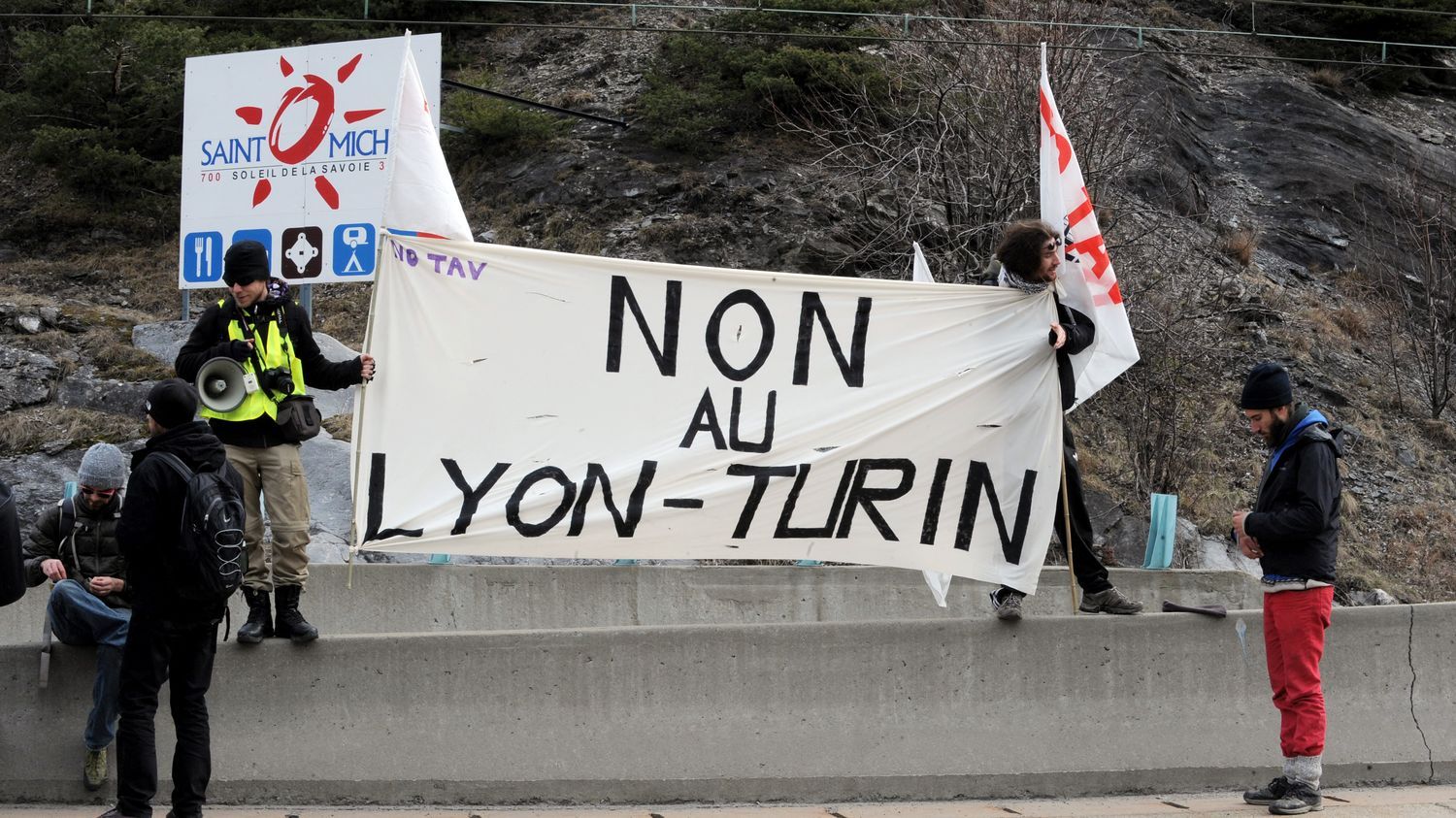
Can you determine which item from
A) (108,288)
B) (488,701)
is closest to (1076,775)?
(488,701)

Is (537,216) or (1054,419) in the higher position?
(537,216)

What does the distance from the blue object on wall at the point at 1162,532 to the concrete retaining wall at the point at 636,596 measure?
2.98ft

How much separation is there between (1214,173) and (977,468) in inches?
817

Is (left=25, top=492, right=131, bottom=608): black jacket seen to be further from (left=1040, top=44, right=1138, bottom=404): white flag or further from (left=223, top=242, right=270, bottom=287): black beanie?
(left=1040, top=44, right=1138, bottom=404): white flag

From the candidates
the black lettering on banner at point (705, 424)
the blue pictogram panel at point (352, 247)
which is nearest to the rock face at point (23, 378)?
the blue pictogram panel at point (352, 247)

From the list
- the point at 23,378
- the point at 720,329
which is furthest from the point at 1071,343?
the point at 23,378

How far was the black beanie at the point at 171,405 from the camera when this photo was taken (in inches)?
224

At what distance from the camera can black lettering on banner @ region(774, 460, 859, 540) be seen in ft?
22.4

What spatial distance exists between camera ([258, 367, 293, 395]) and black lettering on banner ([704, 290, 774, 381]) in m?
2.10

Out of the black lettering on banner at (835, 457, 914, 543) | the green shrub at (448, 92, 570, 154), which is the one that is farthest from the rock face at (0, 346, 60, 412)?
the black lettering on banner at (835, 457, 914, 543)

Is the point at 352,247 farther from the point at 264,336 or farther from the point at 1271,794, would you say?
the point at 1271,794

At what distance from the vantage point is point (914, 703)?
679 centimetres

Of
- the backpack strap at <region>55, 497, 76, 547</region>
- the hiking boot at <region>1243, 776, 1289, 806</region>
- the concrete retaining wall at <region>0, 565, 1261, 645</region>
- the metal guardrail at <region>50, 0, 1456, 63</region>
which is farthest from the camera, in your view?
the metal guardrail at <region>50, 0, 1456, 63</region>

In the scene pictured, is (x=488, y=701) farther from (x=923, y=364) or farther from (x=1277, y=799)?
(x=1277, y=799)
